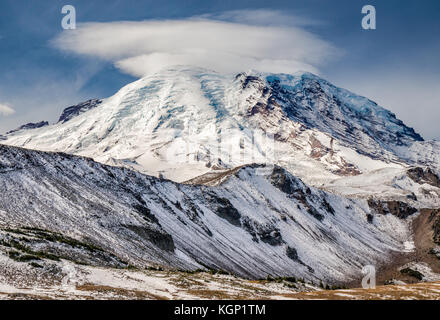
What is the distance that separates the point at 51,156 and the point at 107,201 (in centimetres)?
2237

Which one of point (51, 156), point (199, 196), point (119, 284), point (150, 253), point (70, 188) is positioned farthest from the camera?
point (199, 196)

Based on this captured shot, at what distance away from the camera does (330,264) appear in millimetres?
197750

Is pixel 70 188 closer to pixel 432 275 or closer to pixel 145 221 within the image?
pixel 145 221

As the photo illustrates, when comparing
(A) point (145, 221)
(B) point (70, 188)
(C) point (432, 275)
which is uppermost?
(B) point (70, 188)

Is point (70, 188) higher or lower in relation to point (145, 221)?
higher

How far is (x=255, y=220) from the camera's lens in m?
198

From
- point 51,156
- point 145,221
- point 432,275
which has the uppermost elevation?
point 51,156
